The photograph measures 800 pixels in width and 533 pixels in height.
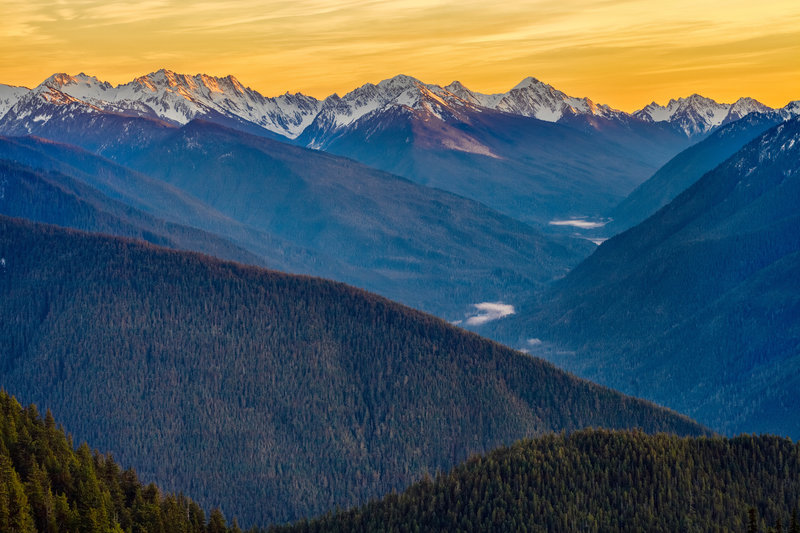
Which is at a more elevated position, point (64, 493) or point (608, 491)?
point (608, 491)

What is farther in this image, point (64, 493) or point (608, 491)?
point (608, 491)

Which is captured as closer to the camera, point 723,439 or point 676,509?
point 676,509

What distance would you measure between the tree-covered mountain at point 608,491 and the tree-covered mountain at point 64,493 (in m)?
28.0

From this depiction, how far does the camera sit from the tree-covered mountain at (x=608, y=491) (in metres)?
135

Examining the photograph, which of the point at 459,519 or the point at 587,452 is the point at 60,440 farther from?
the point at 587,452

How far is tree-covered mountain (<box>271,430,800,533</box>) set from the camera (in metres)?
135

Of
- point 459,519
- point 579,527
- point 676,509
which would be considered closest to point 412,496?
point 459,519

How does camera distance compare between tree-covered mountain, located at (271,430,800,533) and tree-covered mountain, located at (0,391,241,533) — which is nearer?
tree-covered mountain, located at (0,391,241,533)

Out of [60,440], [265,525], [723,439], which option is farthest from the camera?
[265,525]

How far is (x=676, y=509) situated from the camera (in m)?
136

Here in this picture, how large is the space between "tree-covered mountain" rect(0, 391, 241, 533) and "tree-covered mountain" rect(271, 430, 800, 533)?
1102 inches

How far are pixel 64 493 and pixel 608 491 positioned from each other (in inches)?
2782

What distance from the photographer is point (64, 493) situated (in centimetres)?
11256

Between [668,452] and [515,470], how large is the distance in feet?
72.7
